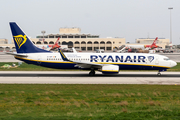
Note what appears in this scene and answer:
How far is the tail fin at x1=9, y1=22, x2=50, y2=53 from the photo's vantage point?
125 feet

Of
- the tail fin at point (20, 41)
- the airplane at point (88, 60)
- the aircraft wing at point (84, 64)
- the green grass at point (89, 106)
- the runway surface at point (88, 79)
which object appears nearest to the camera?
the green grass at point (89, 106)

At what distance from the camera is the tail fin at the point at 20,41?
38062mm

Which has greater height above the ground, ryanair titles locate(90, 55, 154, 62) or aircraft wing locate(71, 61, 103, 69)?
ryanair titles locate(90, 55, 154, 62)

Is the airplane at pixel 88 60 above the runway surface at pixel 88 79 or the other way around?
above

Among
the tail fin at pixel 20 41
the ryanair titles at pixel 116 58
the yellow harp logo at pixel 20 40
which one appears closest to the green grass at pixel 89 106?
the ryanair titles at pixel 116 58

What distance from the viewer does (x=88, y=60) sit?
37.7m

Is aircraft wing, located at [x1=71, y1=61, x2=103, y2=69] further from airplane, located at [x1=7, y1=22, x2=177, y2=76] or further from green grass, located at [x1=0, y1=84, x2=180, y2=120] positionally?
green grass, located at [x1=0, y1=84, x2=180, y2=120]

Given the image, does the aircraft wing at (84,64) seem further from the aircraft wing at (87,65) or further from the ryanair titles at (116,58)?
the ryanair titles at (116,58)

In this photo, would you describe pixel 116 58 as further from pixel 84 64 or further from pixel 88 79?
pixel 88 79

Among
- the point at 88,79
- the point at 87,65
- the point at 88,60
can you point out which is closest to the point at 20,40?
the point at 88,60

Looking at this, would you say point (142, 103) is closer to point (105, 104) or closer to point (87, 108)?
point (105, 104)

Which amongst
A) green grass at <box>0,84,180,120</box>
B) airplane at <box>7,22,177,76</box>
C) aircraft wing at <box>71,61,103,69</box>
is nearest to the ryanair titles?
airplane at <box>7,22,177,76</box>

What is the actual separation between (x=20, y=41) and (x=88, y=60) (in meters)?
11.3

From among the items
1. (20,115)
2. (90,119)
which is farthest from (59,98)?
(90,119)
